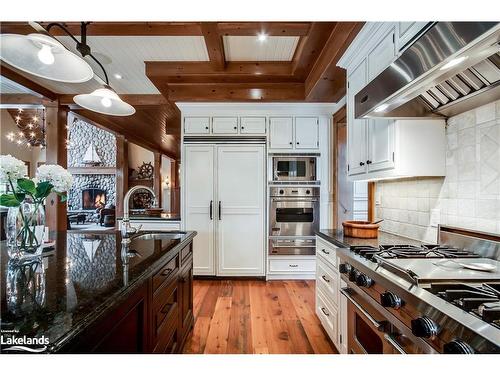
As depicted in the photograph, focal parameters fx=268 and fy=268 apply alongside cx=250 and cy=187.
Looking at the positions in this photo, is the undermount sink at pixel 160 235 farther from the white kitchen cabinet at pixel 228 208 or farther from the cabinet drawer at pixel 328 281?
the white kitchen cabinet at pixel 228 208

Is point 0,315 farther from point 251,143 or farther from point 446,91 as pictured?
point 251,143

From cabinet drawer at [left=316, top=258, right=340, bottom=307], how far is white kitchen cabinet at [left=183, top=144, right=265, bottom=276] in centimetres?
151

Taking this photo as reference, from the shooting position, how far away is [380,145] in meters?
1.94

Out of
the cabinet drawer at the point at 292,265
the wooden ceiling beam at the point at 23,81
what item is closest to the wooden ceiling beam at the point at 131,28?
the wooden ceiling beam at the point at 23,81

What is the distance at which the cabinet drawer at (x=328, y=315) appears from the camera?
79.7 inches

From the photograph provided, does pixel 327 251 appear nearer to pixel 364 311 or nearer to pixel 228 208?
pixel 364 311

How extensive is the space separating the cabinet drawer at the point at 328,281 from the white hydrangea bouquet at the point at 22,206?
6.18ft

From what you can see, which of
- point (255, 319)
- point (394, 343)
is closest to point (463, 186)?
point (394, 343)

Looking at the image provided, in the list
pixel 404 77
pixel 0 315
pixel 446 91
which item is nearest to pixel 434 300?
pixel 404 77

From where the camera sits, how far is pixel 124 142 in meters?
6.70

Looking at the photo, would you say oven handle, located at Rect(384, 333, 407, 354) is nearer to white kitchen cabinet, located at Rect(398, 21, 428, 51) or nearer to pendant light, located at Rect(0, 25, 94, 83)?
white kitchen cabinet, located at Rect(398, 21, 428, 51)

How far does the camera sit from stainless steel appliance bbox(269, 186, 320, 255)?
3.83 m

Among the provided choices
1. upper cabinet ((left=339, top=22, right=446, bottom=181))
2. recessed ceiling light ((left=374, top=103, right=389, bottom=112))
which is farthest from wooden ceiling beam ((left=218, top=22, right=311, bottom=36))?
recessed ceiling light ((left=374, top=103, right=389, bottom=112))

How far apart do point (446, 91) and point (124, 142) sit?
671cm
